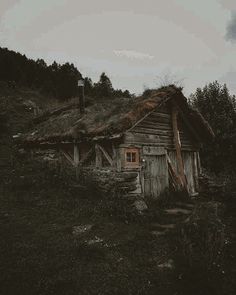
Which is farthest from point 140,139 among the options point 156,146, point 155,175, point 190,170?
point 190,170

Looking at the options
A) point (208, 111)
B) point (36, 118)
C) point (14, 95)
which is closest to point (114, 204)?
point (36, 118)

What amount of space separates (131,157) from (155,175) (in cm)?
174

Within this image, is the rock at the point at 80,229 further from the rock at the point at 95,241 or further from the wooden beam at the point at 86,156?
the wooden beam at the point at 86,156

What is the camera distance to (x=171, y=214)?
12.4m

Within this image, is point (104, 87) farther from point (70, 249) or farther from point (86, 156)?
point (70, 249)

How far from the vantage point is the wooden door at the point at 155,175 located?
14.5 metres

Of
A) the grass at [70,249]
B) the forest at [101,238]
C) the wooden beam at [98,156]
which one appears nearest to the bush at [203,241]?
the forest at [101,238]

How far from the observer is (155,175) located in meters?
14.9

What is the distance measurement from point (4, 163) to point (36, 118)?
4.75 metres

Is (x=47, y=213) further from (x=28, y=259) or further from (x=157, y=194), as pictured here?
(x=157, y=194)

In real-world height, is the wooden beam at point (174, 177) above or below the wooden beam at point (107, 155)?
below

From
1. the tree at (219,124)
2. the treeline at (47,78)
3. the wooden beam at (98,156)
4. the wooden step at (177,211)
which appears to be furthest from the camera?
the treeline at (47,78)

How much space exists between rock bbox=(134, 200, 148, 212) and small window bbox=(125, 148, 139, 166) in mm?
1910

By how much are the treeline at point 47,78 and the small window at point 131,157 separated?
2212 centimetres
